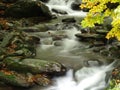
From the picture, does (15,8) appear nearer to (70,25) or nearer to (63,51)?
(70,25)

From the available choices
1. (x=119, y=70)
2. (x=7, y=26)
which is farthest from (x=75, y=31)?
(x=119, y=70)

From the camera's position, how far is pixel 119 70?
11.8 metres

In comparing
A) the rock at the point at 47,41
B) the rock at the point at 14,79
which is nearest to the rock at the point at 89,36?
the rock at the point at 47,41

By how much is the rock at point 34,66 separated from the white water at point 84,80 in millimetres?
355

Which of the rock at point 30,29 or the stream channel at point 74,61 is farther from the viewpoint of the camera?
the rock at point 30,29

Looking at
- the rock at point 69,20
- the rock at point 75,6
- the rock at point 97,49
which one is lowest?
the rock at point 97,49

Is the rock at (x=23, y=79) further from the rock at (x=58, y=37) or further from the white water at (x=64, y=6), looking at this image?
the white water at (x=64, y=6)

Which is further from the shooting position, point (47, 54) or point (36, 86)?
point (47, 54)

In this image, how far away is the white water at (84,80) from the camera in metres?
12.1

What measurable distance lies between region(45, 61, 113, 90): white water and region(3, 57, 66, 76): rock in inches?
14.0

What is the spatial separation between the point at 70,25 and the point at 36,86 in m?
9.92

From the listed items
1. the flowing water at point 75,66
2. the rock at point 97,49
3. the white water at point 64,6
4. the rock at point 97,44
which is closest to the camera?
the flowing water at point 75,66

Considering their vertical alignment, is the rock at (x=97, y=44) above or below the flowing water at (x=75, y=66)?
above

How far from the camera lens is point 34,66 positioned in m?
12.4
